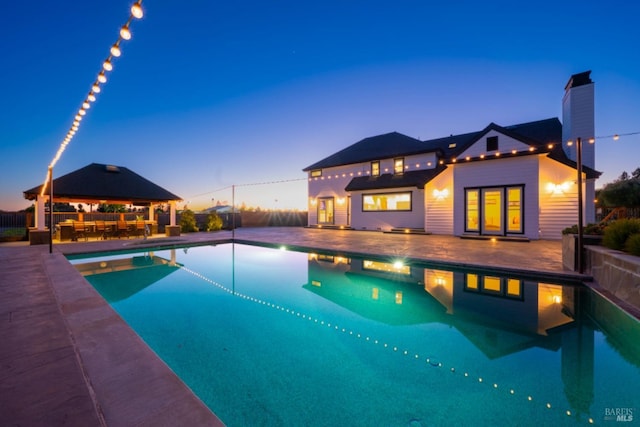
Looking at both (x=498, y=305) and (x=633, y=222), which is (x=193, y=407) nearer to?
(x=498, y=305)

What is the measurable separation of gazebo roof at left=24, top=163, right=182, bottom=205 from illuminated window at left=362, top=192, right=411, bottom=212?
34.5 ft

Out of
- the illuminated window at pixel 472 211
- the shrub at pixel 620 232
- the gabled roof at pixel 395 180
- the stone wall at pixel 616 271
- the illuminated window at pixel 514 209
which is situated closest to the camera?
the stone wall at pixel 616 271

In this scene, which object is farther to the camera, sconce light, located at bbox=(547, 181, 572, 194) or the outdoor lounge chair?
the outdoor lounge chair

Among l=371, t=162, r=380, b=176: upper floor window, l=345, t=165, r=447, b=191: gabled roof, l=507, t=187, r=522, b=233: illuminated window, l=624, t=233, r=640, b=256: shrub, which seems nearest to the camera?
l=624, t=233, r=640, b=256: shrub

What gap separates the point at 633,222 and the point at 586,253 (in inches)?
35.2

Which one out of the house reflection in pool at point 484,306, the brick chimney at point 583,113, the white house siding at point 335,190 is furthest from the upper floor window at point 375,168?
the house reflection in pool at point 484,306

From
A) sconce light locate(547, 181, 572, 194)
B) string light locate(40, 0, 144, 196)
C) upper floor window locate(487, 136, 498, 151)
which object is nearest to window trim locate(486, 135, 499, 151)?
upper floor window locate(487, 136, 498, 151)

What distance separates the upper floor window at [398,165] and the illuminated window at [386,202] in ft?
4.80

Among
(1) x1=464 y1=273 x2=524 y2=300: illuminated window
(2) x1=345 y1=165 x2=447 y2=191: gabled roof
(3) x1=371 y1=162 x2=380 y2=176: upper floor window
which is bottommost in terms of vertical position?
(1) x1=464 y1=273 x2=524 y2=300: illuminated window

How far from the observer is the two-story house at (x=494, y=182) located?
10188 millimetres

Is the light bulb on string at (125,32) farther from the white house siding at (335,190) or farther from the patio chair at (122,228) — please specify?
the white house siding at (335,190)

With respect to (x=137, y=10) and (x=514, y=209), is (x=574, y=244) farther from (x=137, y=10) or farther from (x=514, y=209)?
(x=137, y=10)

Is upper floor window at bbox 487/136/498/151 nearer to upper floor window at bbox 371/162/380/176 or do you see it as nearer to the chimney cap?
the chimney cap

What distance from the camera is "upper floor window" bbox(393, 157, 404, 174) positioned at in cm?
1516
